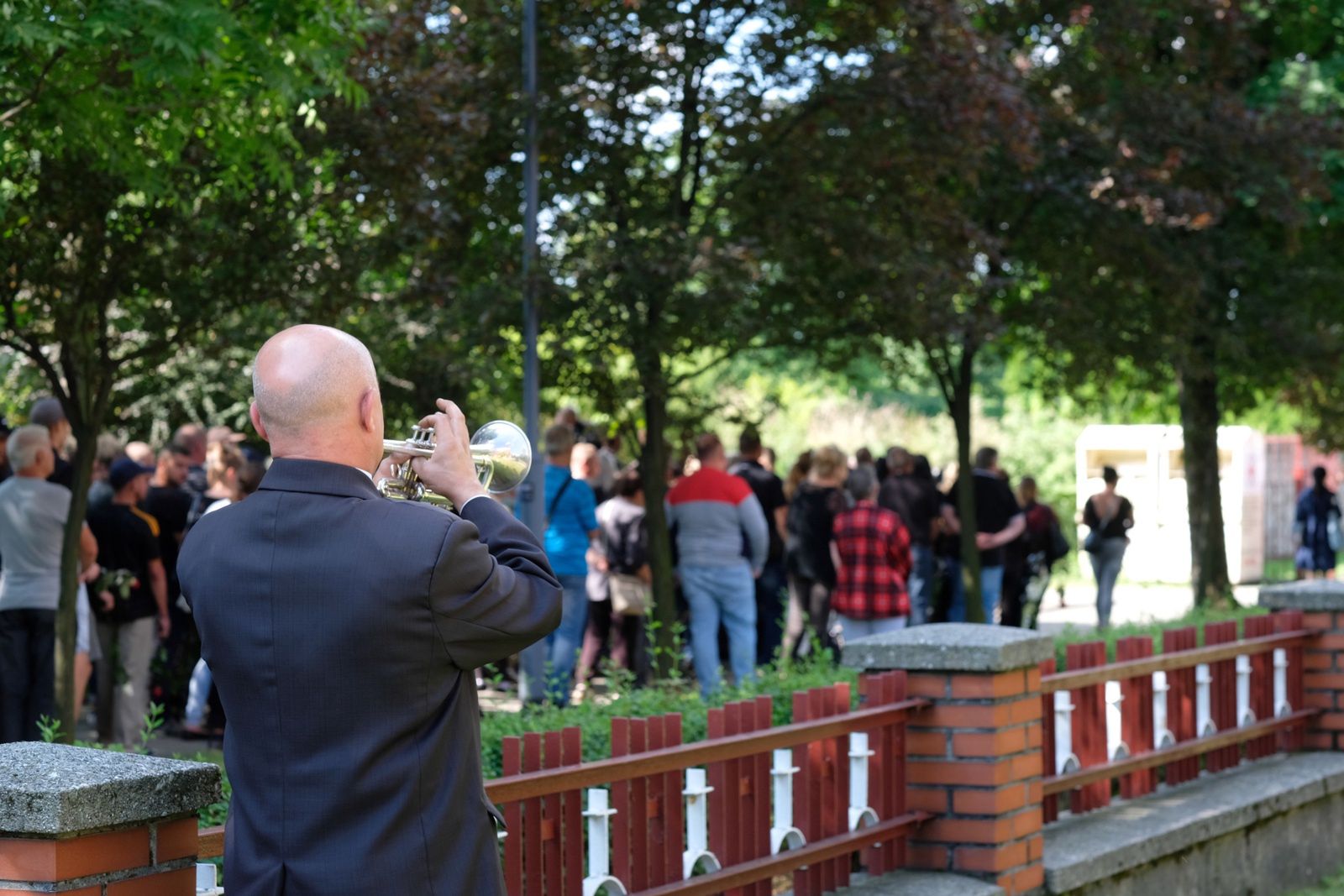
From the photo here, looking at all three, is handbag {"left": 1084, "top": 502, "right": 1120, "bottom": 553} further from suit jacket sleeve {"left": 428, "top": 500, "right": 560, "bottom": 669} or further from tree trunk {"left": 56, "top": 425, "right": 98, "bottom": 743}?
suit jacket sleeve {"left": 428, "top": 500, "right": 560, "bottom": 669}

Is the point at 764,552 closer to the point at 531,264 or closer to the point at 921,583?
the point at 531,264

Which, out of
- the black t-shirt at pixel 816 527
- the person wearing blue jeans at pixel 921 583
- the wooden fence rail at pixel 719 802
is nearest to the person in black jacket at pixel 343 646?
the wooden fence rail at pixel 719 802

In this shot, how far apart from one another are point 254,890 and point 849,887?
9.85ft

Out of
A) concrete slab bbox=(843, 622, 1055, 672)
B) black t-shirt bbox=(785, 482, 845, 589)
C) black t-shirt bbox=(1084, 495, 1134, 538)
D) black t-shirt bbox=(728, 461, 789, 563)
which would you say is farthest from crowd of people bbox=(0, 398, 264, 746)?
black t-shirt bbox=(1084, 495, 1134, 538)

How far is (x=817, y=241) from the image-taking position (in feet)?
38.4

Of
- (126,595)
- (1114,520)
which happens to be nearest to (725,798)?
(126,595)

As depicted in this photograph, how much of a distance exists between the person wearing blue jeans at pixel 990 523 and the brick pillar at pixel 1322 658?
6.03 metres

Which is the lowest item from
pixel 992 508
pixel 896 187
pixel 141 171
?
pixel 992 508

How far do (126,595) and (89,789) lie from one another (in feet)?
23.6

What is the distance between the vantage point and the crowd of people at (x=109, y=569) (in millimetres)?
8805

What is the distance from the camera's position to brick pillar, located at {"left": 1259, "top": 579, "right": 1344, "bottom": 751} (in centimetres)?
879

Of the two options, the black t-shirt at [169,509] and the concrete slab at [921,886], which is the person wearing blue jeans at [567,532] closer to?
the black t-shirt at [169,509]

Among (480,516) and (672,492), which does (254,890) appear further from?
(672,492)

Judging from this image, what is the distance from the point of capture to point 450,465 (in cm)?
301
